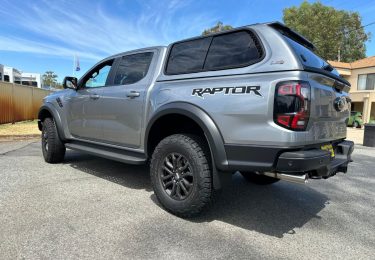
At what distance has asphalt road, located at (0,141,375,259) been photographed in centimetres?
267

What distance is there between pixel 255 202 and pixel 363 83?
31.8 metres

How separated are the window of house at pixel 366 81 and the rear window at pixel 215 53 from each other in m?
31.4

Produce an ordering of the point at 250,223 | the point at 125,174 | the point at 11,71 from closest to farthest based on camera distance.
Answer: the point at 250,223 < the point at 125,174 < the point at 11,71

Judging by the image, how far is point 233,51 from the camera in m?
3.17

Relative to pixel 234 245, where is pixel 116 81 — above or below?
above

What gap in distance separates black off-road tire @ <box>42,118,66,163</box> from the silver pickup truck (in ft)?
4.84

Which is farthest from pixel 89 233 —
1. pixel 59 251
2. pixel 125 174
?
pixel 125 174

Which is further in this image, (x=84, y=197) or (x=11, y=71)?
(x=11, y=71)

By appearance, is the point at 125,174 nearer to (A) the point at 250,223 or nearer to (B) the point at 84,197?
(B) the point at 84,197

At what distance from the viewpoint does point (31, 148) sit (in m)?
7.86

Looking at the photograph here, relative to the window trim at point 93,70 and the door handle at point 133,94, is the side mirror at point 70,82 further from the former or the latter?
the door handle at point 133,94

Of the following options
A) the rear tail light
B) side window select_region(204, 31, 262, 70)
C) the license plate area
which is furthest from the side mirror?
the license plate area

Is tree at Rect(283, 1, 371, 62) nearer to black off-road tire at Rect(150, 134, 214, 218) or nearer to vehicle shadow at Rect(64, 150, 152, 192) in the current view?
vehicle shadow at Rect(64, 150, 152, 192)

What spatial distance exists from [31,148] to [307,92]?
722 centimetres
